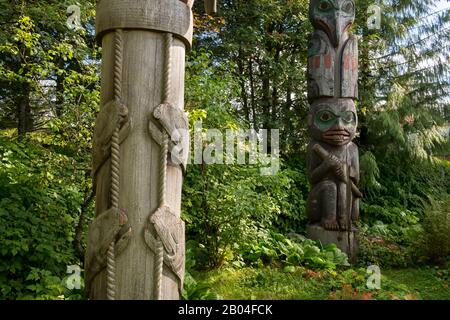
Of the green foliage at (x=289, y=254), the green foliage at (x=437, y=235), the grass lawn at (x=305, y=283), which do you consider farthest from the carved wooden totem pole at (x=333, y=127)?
the grass lawn at (x=305, y=283)

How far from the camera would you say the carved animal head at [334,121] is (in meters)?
6.92

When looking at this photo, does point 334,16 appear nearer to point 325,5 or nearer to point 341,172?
point 325,5

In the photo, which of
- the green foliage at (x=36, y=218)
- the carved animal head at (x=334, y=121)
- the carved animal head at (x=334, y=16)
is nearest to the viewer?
the green foliage at (x=36, y=218)

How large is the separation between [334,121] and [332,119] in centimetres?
5

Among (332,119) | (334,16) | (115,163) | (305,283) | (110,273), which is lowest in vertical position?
(305,283)

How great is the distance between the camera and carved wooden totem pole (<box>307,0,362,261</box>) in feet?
22.2

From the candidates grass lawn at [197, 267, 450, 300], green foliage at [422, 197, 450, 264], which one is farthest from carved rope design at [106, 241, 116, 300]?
green foliage at [422, 197, 450, 264]

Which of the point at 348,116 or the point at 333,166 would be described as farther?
the point at 348,116

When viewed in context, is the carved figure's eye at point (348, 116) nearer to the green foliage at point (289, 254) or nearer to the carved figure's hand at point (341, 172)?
the carved figure's hand at point (341, 172)

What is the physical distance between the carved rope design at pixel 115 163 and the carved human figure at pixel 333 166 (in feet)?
17.0

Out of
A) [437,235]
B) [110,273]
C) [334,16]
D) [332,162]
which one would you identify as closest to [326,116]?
[332,162]

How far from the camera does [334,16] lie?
23.9 ft
